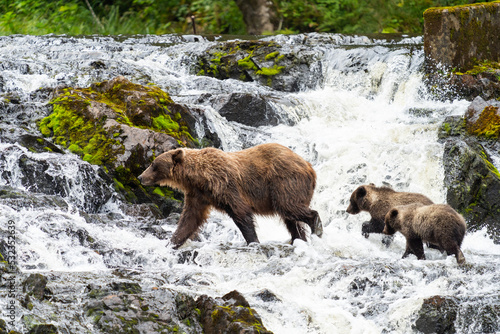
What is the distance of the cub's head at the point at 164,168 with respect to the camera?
877cm

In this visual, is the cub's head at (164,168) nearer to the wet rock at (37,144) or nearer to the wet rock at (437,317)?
the wet rock at (37,144)

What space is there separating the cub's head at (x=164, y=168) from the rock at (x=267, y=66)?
8088 mm

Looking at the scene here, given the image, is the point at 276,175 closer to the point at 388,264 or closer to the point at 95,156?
the point at 388,264

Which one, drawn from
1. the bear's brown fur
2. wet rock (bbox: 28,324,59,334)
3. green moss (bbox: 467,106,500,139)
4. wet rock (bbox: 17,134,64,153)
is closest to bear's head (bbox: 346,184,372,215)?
the bear's brown fur

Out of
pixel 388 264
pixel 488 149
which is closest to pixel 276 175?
pixel 388 264

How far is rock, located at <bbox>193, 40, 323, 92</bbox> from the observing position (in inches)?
660

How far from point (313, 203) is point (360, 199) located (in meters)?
1.36

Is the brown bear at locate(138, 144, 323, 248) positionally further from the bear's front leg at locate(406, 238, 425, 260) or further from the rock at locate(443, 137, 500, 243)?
the rock at locate(443, 137, 500, 243)

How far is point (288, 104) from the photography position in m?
14.5

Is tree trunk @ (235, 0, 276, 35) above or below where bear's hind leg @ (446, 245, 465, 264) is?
above

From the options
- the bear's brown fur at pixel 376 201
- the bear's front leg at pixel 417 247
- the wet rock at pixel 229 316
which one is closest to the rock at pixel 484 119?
the bear's brown fur at pixel 376 201

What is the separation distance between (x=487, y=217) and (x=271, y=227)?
3.42m

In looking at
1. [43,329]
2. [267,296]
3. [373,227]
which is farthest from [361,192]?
[43,329]

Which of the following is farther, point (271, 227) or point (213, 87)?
point (213, 87)
